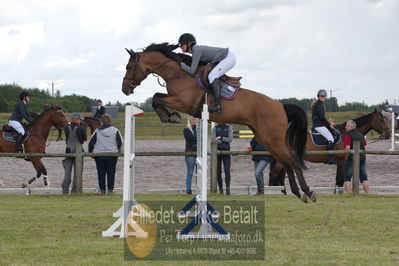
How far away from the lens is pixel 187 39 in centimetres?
995

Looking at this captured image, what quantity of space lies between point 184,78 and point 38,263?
3808mm

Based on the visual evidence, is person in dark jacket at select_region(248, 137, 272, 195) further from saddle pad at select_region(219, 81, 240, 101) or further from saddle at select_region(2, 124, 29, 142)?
saddle at select_region(2, 124, 29, 142)

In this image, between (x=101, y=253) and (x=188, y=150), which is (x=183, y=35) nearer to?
(x=101, y=253)

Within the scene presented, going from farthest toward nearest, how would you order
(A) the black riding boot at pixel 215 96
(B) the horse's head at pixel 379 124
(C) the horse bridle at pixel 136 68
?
(B) the horse's head at pixel 379 124, (C) the horse bridle at pixel 136 68, (A) the black riding boot at pixel 215 96

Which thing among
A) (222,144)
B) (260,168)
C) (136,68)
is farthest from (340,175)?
(136,68)

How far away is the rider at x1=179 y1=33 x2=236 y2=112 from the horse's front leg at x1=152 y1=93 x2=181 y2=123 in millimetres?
459

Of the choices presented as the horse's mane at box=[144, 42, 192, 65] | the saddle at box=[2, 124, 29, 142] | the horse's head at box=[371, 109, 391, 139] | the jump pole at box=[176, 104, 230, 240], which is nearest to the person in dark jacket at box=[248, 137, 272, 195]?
the horse's head at box=[371, 109, 391, 139]

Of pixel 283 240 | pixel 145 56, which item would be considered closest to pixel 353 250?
pixel 283 240

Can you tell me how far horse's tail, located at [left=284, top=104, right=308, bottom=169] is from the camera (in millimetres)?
10891

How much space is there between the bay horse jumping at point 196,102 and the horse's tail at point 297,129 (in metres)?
0.28

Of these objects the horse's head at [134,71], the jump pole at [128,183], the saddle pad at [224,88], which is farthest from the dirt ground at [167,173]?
the jump pole at [128,183]

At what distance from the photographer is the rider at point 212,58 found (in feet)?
32.2

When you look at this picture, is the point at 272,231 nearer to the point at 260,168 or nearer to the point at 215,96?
the point at 215,96

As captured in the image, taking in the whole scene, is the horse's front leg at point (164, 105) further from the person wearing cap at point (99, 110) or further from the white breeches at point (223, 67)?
the person wearing cap at point (99, 110)
